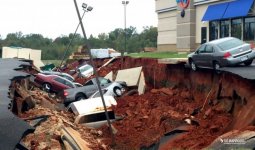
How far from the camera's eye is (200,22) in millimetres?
54156

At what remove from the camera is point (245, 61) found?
2505 cm

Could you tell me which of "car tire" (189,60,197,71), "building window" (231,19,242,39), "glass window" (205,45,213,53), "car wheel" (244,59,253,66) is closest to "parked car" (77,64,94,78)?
"building window" (231,19,242,39)

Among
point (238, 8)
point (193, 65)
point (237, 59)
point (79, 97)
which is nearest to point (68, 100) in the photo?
point (79, 97)

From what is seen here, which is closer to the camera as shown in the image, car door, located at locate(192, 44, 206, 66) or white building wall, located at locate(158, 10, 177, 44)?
car door, located at locate(192, 44, 206, 66)

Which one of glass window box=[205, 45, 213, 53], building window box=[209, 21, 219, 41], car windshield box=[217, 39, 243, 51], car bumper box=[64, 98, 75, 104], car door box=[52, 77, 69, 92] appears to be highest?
building window box=[209, 21, 219, 41]

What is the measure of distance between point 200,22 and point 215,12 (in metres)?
4.69

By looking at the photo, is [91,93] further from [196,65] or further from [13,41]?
[13,41]

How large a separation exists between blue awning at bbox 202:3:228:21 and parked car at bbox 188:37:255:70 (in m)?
22.8

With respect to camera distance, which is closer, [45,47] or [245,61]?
[245,61]

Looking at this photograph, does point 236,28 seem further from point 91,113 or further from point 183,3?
point 91,113

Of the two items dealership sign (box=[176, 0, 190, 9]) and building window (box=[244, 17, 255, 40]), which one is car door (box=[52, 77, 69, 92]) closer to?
building window (box=[244, 17, 255, 40])

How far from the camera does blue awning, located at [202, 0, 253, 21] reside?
44.6m

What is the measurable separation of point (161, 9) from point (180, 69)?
108 feet

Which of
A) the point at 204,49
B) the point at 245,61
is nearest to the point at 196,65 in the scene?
the point at 204,49
